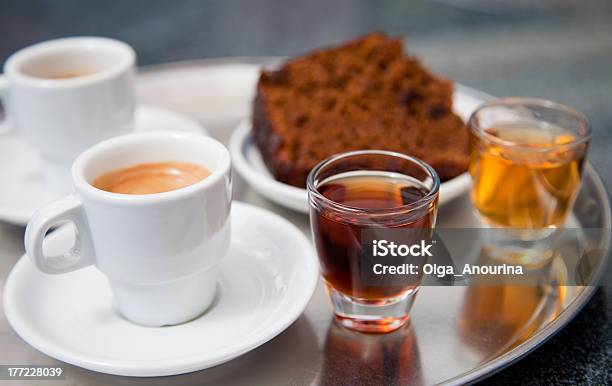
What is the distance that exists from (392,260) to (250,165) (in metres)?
0.44

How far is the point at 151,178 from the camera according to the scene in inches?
34.9

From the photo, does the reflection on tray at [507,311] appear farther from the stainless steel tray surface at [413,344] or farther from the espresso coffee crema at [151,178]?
the espresso coffee crema at [151,178]

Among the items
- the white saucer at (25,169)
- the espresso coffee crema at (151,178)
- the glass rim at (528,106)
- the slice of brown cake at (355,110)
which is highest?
the espresso coffee crema at (151,178)

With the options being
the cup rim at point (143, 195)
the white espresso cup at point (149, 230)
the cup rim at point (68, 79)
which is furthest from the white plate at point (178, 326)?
the cup rim at point (68, 79)

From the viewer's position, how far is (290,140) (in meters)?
1.17

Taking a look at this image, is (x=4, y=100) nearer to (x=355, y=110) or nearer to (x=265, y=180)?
(x=265, y=180)

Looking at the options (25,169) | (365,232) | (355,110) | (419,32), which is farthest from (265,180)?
(419,32)

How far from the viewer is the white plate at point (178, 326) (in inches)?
30.6

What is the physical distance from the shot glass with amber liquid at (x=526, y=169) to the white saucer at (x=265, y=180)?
39 millimetres

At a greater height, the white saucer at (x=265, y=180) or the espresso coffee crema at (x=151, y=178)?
the espresso coffee crema at (x=151, y=178)

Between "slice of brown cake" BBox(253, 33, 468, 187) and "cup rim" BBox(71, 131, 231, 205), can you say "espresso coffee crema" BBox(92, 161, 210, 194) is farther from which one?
"slice of brown cake" BBox(253, 33, 468, 187)

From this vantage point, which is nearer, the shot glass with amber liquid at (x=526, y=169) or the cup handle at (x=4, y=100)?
the shot glass with amber liquid at (x=526, y=169)

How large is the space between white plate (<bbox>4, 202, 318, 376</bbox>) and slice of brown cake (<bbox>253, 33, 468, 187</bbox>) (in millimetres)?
196

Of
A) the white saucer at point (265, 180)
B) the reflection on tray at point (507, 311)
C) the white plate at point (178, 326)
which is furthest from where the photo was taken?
the white saucer at point (265, 180)
